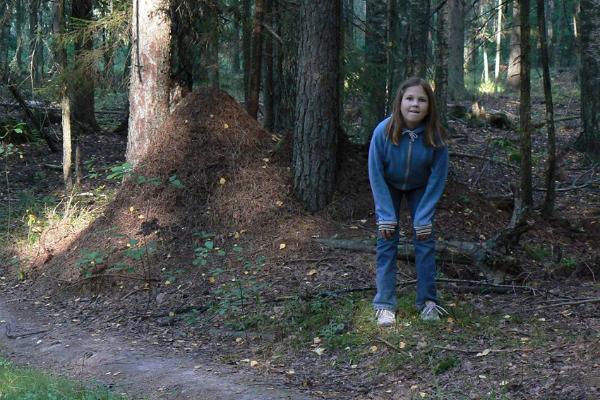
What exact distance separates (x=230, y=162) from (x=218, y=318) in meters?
2.85

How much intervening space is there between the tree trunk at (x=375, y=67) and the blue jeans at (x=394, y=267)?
576 centimetres

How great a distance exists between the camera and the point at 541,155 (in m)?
17.0

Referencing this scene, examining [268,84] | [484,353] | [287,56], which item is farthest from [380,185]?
[268,84]

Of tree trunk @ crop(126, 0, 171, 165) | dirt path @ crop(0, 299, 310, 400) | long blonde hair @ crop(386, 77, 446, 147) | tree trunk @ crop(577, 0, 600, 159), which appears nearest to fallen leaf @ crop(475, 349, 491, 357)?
dirt path @ crop(0, 299, 310, 400)

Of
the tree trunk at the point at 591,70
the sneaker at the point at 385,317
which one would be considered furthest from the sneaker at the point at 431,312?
the tree trunk at the point at 591,70

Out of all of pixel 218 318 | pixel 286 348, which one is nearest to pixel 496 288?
pixel 286 348

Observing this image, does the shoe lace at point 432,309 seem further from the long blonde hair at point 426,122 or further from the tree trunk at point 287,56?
the tree trunk at point 287,56

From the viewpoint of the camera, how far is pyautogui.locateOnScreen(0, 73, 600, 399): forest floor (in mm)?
5734

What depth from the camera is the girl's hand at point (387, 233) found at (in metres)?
6.38

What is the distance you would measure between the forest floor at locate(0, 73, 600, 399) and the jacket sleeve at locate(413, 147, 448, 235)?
854 mm

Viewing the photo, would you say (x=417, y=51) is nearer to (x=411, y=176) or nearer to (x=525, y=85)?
(x=525, y=85)

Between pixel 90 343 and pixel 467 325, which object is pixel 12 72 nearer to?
pixel 90 343

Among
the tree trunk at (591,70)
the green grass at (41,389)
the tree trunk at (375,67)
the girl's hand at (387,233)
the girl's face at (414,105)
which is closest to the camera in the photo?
the green grass at (41,389)

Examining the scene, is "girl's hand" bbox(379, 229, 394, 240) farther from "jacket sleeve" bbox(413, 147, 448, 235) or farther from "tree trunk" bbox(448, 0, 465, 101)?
"tree trunk" bbox(448, 0, 465, 101)
